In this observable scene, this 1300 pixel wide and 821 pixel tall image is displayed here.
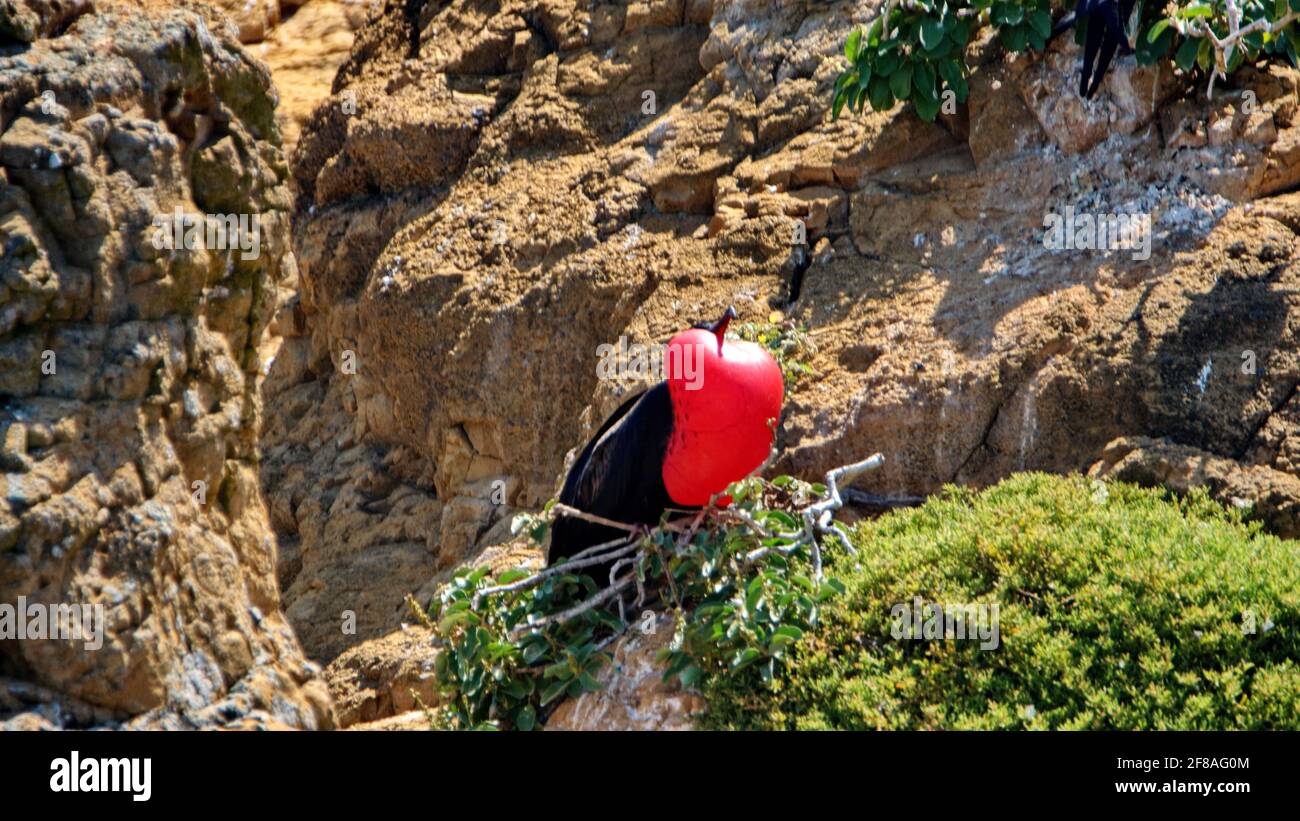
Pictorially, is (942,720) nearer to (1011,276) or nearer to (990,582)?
(990,582)

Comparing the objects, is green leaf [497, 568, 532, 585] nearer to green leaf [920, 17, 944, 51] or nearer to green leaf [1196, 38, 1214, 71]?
green leaf [920, 17, 944, 51]

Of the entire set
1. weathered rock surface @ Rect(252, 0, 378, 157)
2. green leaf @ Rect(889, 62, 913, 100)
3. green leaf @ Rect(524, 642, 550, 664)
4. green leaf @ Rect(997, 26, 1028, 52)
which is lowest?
green leaf @ Rect(524, 642, 550, 664)

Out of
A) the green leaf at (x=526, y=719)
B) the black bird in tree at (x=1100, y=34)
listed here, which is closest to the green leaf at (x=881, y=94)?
the black bird in tree at (x=1100, y=34)

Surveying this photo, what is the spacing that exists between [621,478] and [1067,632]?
166 cm

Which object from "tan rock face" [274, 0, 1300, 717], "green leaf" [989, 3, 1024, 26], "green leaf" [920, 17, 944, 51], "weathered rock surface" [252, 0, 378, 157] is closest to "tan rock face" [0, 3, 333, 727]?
"tan rock face" [274, 0, 1300, 717]

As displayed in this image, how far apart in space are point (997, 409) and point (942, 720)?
1864mm

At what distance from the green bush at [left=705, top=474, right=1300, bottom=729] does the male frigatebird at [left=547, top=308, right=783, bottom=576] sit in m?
0.56

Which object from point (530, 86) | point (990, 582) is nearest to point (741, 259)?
point (530, 86)

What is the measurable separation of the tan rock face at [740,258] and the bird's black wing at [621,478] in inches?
36.0

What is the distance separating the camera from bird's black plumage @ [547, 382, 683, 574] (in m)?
5.40

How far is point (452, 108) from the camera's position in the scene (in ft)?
27.9

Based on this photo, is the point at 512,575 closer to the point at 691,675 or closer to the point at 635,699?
the point at 635,699

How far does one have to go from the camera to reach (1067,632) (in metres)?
4.69

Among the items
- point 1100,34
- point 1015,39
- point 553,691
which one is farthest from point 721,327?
point 1100,34
